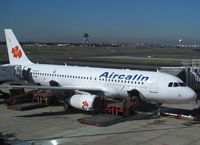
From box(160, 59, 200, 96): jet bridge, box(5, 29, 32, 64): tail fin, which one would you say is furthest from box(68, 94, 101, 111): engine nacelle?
box(5, 29, 32, 64): tail fin

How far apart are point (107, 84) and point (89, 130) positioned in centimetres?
705

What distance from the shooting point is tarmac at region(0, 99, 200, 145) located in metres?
15.5

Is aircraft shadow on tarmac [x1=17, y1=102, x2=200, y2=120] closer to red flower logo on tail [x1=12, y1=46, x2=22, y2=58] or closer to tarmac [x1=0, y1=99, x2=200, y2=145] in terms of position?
tarmac [x1=0, y1=99, x2=200, y2=145]

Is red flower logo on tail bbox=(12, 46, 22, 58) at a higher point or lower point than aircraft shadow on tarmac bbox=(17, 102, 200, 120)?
higher

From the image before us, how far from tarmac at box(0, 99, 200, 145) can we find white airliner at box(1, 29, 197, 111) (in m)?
1.44

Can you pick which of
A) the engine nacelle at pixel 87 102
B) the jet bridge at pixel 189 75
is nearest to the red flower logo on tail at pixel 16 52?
the engine nacelle at pixel 87 102

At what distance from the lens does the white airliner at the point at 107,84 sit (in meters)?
21.1

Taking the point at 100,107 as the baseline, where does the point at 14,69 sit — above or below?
above

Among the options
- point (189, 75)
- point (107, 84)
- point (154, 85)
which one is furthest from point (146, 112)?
point (189, 75)

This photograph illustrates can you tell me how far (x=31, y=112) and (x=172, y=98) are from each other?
10989 millimetres

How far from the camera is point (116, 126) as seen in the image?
1852 cm

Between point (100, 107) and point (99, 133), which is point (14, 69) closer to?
point (100, 107)

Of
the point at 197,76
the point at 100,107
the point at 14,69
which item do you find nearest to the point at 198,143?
the point at 100,107

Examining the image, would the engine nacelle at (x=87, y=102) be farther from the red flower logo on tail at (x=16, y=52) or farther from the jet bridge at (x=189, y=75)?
the red flower logo on tail at (x=16, y=52)
